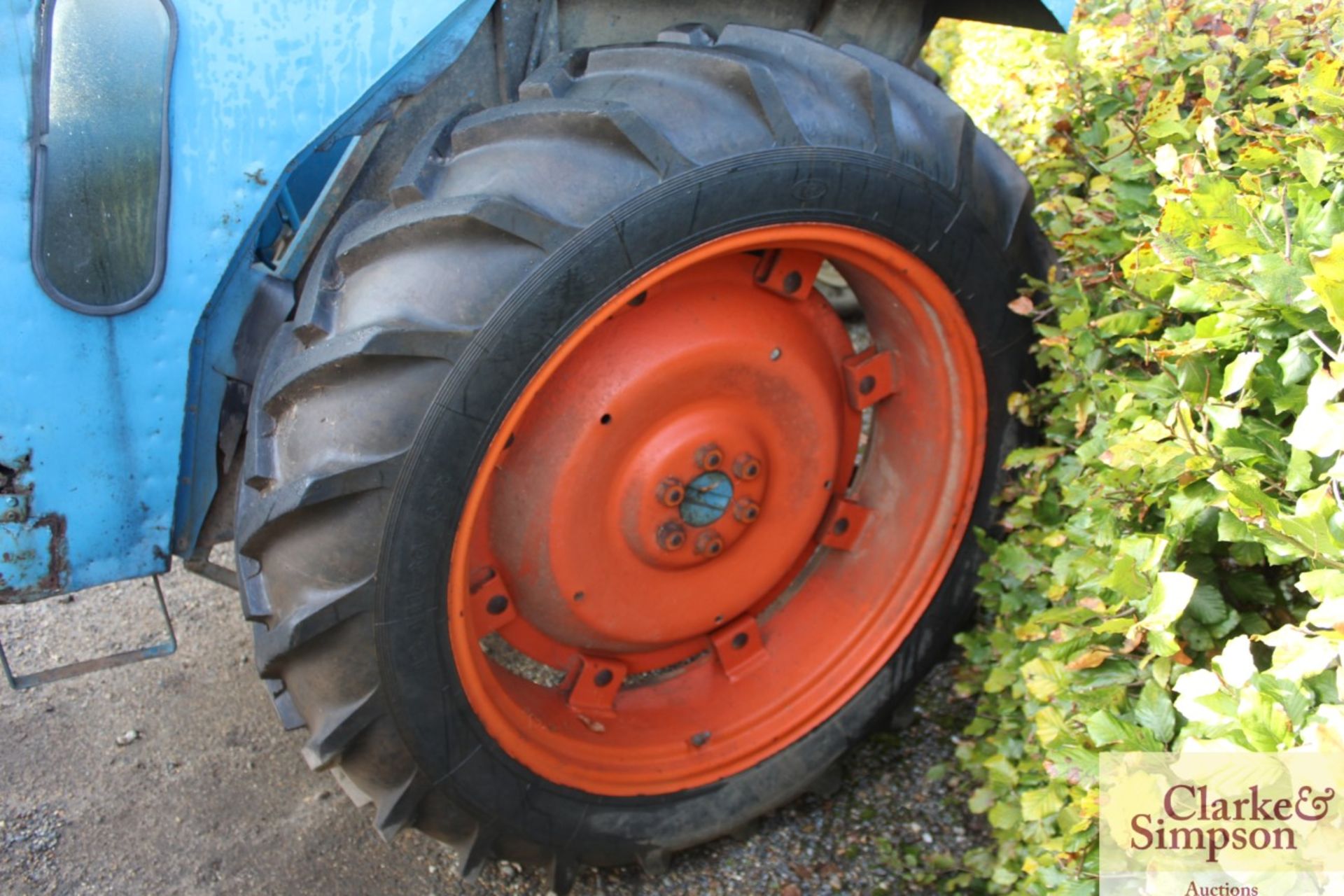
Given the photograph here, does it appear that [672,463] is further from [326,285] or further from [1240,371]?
[1240,371]

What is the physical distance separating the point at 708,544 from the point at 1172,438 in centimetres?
82

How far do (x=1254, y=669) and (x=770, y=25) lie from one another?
4.60ft

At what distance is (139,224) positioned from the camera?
4.98 feet

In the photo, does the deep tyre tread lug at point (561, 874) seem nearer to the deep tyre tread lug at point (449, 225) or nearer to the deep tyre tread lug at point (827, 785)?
the deep tyre tread lug at point (827, 785)

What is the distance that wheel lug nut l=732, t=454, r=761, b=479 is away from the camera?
1.97 metres

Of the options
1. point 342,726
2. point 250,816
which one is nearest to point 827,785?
point 342,726

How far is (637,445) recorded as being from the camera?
6.15 ft

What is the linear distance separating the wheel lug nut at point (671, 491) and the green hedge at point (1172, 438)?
0.62m

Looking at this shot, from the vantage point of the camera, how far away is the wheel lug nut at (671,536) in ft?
6.29

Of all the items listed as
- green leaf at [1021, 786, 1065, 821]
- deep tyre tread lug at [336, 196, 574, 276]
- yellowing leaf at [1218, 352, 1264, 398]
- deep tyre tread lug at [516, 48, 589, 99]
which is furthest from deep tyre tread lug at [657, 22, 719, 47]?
green leaf at [1021, 786, 1065, 821]

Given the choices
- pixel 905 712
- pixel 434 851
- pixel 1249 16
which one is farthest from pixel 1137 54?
pixel 434 851

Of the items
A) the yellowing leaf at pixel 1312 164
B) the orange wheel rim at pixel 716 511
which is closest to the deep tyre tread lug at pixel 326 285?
the orange wheel rim at pixel 716 511

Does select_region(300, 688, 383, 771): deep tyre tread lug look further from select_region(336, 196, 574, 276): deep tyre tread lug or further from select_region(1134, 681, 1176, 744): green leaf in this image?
select_region(1134, 681, 1176, 744): green leaf

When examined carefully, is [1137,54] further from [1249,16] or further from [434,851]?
[434,851]
